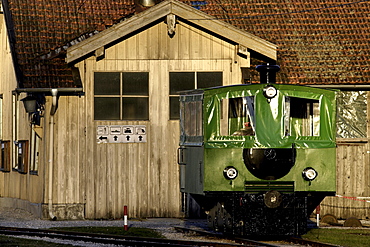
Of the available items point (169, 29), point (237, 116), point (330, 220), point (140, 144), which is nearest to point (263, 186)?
point (237, 116)

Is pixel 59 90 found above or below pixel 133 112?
above

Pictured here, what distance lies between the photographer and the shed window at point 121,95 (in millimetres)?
23250

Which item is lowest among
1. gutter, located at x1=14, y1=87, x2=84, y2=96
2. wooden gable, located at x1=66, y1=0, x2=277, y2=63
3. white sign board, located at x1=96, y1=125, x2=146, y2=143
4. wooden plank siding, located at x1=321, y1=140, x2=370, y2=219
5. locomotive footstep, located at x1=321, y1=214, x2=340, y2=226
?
locomotive footstep, located at x1=321, y1=214, x2=340, y2=226

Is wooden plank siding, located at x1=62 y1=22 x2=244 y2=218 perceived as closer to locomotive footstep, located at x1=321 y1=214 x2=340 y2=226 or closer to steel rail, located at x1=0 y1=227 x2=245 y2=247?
steel rail, located at x1=0 y1=227 x2=245 y2=247

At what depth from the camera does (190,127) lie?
18.6m

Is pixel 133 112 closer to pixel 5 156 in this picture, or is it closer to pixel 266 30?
pixel 266 30

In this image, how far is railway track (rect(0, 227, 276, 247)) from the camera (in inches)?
650

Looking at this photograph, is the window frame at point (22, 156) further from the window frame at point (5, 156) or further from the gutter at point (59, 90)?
the gutter at point (59, 90)

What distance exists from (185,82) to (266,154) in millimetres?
6981

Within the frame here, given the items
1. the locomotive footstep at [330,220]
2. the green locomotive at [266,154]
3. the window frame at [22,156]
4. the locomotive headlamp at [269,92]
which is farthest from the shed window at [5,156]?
the locomotive headlamp at [269,92]

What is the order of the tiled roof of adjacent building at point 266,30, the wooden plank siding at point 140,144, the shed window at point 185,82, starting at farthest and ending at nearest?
the tiled roof of adjacent building at point 266,30 → the shed window at point 185,82 → the wooden plank siding at point 140,144

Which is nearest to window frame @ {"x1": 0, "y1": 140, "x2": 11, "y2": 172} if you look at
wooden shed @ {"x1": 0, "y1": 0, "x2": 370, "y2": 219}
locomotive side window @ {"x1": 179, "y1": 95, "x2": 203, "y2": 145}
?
wooden shed @ {"x1": 0, "y1": 0, "x2": 370, "y2": 219}

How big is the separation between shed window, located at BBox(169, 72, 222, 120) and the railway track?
17.9 feet

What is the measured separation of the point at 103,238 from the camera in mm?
18141
